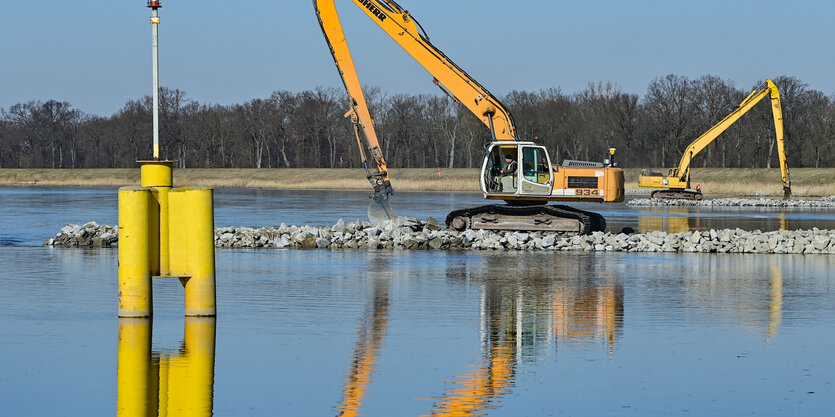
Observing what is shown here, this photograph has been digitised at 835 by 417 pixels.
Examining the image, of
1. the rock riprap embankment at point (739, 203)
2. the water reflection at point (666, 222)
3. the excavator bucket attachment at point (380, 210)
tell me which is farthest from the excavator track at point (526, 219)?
the rock riprap embankment at point (739, 203)

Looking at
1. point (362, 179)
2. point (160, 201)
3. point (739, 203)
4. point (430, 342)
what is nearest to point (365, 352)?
point (430, 342)

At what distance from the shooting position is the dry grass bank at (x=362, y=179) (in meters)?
81.8

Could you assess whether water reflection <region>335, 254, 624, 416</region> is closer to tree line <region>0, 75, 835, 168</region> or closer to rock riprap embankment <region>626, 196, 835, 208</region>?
rock riprap embankment <region>626, 196, 835, 208</region>

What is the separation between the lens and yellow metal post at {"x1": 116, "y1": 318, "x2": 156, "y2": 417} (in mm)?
8828

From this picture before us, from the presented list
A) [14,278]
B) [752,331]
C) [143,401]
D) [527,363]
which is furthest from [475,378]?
[14,278]

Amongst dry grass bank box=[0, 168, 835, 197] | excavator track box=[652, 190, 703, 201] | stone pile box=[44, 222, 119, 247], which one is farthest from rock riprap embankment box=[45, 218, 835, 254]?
dry grass bank box=[0, 168, 835, 197]

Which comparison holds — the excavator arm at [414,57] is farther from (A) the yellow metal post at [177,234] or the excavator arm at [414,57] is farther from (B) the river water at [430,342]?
(A) the yellow metal post at [177,234]

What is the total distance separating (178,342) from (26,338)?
5.28ft

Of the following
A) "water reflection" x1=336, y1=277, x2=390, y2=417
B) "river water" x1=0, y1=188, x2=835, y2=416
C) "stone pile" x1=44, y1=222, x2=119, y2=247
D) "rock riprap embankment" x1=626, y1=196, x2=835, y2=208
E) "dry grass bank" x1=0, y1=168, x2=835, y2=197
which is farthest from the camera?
"dry grass bank" x1=0, y1=168, x2=835, y2=197

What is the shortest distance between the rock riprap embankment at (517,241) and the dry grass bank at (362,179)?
1970 inches

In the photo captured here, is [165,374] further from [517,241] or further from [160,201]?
[517,241]

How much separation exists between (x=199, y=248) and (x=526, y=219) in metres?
18.4

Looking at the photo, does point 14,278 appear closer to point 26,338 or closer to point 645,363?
point 26,338

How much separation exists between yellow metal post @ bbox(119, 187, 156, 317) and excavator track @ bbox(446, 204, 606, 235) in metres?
18.1
